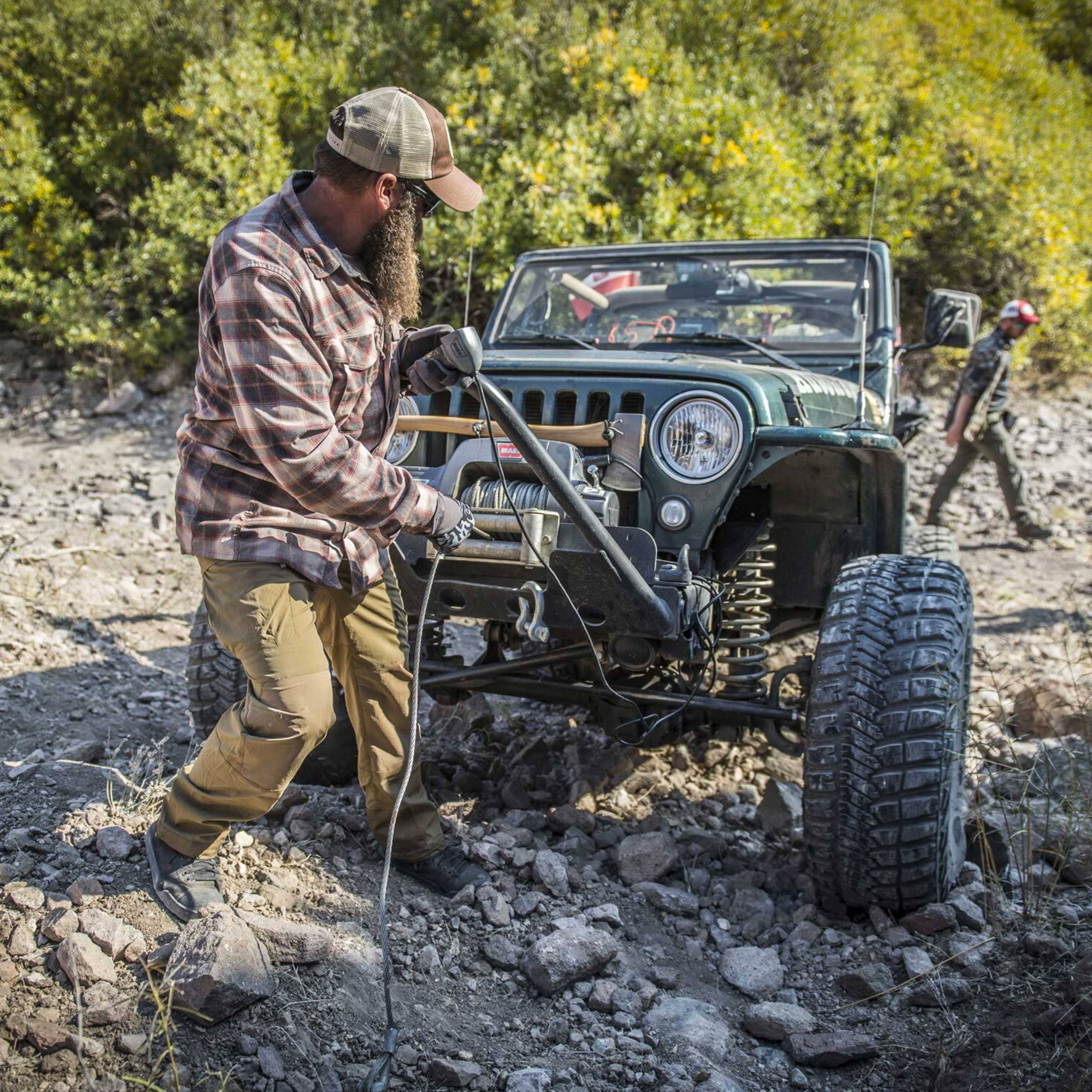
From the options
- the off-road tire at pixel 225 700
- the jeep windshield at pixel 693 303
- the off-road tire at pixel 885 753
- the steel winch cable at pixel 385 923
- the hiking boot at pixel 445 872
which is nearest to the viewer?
the steel winch cable at pixel 385 923

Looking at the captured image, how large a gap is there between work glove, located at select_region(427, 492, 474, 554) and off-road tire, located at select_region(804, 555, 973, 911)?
1.10 m

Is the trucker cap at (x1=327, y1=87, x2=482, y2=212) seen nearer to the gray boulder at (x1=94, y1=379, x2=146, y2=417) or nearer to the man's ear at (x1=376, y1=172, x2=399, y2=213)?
the man's ear at (x1=376, y1=172, x2=399, y2=213)

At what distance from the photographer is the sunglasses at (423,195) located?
2520 millimetres

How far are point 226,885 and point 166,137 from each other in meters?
9.00

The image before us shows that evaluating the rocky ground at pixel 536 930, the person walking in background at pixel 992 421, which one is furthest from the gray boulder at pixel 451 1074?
the person walking in background at pixel 992 421

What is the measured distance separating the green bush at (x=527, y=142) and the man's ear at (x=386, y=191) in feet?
20.3

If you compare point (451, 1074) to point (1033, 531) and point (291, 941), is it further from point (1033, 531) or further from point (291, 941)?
point (1033, 531)

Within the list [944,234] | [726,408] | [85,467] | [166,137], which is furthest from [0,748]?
[944,234]

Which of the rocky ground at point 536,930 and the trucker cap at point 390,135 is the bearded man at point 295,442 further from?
the rocky ground at point 536,930

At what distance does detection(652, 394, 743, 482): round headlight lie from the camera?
312 cm

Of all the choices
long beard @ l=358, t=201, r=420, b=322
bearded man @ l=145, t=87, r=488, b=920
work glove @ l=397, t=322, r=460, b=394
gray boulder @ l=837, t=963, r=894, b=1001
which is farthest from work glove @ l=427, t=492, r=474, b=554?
gray boulder @ l=837, t=963, r=894, b=1001

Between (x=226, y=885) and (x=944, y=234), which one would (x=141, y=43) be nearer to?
(x=944, y=234)

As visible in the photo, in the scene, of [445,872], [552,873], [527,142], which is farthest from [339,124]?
[527,142]

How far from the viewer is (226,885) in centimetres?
278
